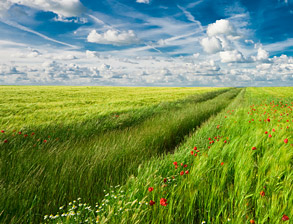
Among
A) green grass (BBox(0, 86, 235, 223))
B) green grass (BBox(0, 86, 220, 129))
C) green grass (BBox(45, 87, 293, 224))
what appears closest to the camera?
green grass (BBox(45, 87, 293, 224))

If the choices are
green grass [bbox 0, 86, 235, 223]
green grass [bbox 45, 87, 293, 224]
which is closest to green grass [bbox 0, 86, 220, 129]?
green grass [bbox 0, 86, 235, 223]

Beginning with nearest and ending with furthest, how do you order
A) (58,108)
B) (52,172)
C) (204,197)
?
1. (204,197)
2. (52,172)
3. (58,108)

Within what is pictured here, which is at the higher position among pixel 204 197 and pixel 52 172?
pixel 204 197

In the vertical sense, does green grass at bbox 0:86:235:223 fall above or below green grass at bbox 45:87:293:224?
below

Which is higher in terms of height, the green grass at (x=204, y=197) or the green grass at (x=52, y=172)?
the green grass at (x=204, y=197)

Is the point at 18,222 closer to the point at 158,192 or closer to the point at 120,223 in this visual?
the point at 120,223

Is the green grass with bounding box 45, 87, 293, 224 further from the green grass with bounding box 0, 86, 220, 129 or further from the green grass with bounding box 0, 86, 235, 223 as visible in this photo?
the green grass with bounding box 0, 86, 220, 129

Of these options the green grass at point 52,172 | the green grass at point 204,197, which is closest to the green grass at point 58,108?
the green grass at point 52,172

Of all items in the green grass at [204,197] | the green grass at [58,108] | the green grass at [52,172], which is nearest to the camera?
the green grass at [204,197]

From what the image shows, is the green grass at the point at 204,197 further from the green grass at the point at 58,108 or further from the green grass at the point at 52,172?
the green grass at the point at 58,108

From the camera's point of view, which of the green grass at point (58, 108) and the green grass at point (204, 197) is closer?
the green grass at point (204, 197)

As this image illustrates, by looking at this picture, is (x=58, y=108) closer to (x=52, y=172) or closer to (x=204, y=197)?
(x=52, y=172)

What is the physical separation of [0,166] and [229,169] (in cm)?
370

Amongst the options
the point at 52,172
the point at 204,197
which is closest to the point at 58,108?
the point at 52,172
